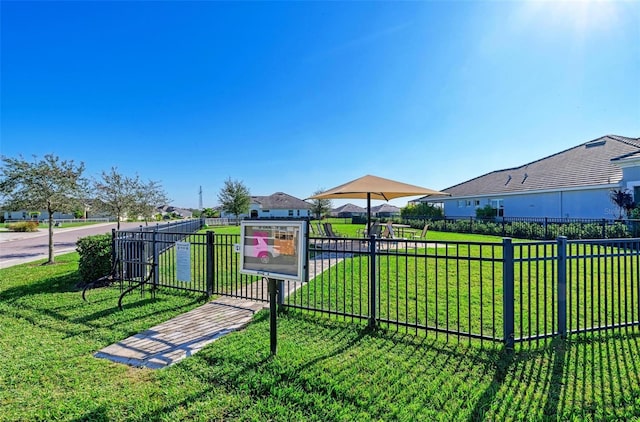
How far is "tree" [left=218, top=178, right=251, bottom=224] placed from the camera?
4319 centimetres

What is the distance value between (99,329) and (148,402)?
254 centimetres

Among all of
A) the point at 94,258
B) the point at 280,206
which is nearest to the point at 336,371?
the point at 94,258

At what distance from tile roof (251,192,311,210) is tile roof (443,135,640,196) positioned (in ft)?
122

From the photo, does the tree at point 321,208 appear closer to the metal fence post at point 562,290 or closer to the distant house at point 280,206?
the distant house at point 280,206

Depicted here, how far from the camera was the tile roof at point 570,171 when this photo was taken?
18516mm

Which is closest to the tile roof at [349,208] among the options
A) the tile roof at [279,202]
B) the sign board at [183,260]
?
the tile roof at [279,202]

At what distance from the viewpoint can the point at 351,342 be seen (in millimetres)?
4051

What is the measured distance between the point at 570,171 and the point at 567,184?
2.24 metres

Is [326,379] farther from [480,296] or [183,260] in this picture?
[183,260]

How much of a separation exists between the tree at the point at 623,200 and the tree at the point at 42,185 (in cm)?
2502

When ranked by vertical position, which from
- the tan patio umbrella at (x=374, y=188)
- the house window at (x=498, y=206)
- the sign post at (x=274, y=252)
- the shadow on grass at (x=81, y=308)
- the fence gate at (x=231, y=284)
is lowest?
the shadow on grass at (x=81, y=308)

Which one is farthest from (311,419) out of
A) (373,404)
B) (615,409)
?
(615,409)

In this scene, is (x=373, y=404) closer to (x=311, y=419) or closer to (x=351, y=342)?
(x=311, y=419)

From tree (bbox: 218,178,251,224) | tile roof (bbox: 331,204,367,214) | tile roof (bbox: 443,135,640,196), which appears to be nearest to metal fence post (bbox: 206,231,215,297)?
tile roof (bbox: 443,135,640,196)
